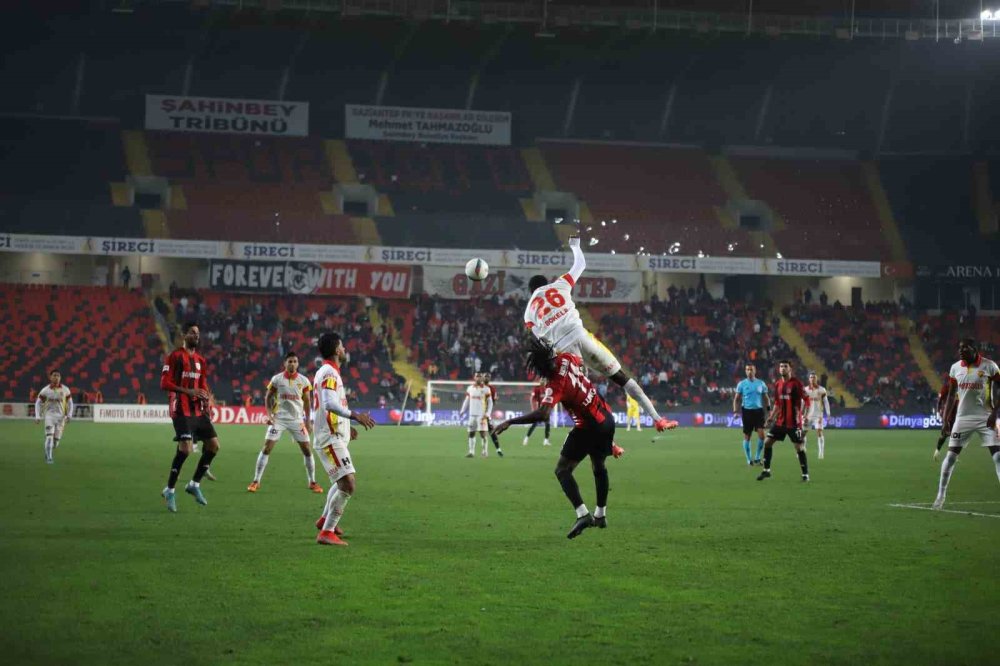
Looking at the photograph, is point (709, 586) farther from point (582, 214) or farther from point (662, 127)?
point (662, 127)

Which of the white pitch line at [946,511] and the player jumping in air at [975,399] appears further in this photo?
the player jumping in air at [975,399]

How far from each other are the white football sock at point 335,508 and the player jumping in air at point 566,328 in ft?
9.12

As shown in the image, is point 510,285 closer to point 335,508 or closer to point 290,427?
point 290,427

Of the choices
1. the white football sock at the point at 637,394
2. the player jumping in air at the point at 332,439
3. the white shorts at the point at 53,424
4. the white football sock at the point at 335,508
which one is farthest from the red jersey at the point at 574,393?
the white shorts at the point at 53,424

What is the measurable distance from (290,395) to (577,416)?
900 cm

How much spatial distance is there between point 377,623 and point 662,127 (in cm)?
6263

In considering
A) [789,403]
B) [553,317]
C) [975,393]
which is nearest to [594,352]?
[553,317]

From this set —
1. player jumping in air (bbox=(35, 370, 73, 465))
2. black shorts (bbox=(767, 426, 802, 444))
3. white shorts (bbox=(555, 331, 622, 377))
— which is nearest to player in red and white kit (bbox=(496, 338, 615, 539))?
white shorts (bbox=(555, 331, 622, 377))

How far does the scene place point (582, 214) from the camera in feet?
206

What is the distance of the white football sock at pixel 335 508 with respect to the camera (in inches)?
520

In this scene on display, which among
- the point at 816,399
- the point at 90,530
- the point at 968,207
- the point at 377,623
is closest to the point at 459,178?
the point at 968,207

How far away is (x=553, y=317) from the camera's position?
43.2 feet

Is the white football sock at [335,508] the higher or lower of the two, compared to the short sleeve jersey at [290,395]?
lower

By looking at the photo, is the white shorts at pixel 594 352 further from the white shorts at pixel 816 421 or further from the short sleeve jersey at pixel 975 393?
the white shorts at pixel 816 421
